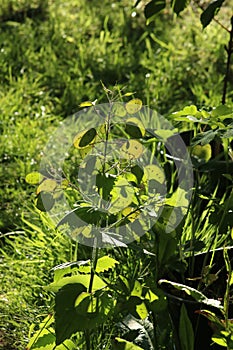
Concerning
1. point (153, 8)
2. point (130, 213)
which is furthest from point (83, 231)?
point (153, 8)

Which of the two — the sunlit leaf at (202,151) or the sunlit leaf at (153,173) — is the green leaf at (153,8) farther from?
the sunlit leaf at (153,173)

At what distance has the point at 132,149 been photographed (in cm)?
152

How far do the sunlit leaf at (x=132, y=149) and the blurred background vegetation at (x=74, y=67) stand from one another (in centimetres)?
109

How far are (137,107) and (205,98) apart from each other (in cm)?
199

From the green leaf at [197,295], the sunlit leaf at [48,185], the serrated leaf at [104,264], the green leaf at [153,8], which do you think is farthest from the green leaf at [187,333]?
the green leaf at [153,8]

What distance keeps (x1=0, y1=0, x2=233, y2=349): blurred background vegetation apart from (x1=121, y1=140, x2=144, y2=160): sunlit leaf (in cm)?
109

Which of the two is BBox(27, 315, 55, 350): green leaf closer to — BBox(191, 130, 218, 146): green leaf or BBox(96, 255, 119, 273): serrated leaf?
BBox(96, 255, 119, 273): serrated leaf

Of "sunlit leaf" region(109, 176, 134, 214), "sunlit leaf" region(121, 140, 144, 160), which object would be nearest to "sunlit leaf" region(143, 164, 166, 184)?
"sunlit leaf" region(109, 176, 134, 214)

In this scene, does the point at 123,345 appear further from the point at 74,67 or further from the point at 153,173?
the point at 74,67

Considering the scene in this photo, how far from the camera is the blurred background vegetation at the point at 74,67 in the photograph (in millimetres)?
3150


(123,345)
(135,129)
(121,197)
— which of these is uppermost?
(135,129)

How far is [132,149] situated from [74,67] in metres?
2.41

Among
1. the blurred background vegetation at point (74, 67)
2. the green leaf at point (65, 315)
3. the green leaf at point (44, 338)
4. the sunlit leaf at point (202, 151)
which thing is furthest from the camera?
the blurred background vegetation at point (74, 67)

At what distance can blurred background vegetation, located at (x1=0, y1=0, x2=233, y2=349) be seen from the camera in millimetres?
3150
